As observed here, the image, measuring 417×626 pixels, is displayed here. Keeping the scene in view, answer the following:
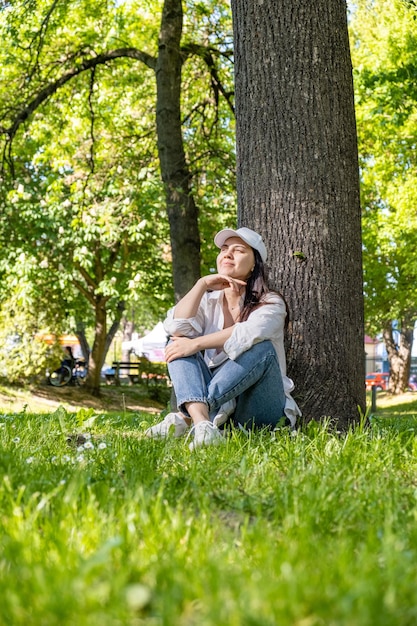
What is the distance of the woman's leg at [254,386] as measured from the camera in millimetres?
4648

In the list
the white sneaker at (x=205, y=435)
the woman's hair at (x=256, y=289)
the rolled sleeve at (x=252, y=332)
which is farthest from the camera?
the woman's hair at (x=256, y=289)

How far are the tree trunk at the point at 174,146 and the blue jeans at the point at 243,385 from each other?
705 cm

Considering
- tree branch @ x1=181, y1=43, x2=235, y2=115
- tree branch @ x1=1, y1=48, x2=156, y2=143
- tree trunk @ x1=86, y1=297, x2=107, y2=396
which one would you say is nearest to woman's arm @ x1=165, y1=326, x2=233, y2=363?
tree branch @ x1=1, y1=48, x2=156, y2=143

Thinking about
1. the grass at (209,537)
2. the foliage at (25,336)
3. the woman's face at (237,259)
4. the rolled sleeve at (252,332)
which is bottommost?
the foliage at (25,336)

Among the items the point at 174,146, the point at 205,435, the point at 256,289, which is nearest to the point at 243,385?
the point at 205,435

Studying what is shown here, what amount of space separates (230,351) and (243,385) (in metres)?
0.23

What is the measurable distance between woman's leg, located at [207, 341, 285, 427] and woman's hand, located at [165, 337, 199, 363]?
229 mm

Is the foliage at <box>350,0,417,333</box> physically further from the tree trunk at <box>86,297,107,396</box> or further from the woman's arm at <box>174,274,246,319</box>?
the woman's arm at <box>174,274,246,319</box>

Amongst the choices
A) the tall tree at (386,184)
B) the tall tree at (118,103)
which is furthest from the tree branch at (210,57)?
the tall tree at (386,184)

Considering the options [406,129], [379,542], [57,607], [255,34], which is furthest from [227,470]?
[406,129]

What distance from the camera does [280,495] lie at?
278 cm

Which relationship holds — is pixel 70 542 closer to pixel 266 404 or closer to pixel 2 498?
pixel 2 498

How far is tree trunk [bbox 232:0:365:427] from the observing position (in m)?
5.07

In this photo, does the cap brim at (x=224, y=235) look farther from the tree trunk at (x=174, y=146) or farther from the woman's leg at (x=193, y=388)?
the tree trunk at (x=174, y=146)
